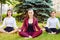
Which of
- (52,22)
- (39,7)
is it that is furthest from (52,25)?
(39,7)

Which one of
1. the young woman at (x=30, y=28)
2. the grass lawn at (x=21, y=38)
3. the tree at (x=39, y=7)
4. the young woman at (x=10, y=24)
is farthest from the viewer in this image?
the tree at (x=39, y=7)

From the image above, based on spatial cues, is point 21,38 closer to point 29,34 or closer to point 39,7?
point 29,34

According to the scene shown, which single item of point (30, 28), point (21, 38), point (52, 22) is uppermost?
point (52, 22)

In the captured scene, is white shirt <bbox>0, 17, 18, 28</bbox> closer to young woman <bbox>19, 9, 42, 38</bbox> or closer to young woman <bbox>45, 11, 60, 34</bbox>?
young woman <bbox>19, 9, 42, 38</bbox>

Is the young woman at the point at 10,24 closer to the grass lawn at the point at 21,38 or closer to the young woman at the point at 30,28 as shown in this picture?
the grass lawn at the point at 21,38

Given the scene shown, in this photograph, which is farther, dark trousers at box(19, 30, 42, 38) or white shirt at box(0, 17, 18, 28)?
white shirt at box(0, 17, 18, 28)

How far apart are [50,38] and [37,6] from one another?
5644mm

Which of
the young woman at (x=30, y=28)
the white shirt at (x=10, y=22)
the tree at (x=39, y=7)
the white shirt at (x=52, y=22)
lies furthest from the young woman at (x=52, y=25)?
the tree at (x=39, y=7)

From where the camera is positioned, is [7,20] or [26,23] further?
[7,20]

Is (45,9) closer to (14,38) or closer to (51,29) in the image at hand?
(51,29)

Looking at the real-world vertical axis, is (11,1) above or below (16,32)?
above

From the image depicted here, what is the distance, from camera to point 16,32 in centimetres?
778

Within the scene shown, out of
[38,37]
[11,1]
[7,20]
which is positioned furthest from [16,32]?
[11,1]

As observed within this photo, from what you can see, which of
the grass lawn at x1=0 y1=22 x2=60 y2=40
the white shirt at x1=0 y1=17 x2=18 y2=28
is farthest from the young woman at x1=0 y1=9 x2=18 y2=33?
the grass lawn at x1=0 y1=22 x2=60 y2=40
